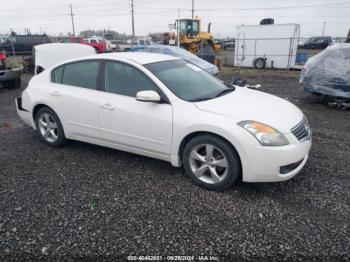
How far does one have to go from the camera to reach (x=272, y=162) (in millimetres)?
2912

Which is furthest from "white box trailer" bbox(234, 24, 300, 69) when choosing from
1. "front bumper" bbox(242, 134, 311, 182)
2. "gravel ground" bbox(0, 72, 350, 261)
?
"front bumper" bbox(242, 134, 311, 182)

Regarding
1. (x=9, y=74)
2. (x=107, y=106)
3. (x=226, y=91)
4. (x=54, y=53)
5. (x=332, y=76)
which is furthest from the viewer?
(x=9, y=74)

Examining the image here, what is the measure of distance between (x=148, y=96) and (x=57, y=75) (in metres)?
1.95

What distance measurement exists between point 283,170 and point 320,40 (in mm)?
35731

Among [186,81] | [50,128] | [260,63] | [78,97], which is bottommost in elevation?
[50,128]

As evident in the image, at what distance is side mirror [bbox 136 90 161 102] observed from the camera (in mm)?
3287

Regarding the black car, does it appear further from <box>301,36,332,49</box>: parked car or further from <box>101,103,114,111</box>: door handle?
<box>301,36,332,49</box>: parked car

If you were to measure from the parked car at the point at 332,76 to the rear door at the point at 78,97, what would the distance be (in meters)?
5.77

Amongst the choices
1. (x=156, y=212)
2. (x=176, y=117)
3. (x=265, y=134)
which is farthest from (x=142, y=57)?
(x=156, y=212)

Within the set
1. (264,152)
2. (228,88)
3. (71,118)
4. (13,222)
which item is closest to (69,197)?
(13,222)

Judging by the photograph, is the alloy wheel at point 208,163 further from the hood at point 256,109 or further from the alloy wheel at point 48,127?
the alloy wheel at point 48,127

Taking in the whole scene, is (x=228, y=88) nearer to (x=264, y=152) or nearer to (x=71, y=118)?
(x=264, y=152)

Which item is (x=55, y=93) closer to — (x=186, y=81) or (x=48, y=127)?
(x=48, y=127)

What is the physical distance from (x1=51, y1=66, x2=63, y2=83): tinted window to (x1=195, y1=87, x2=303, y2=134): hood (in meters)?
2.37
